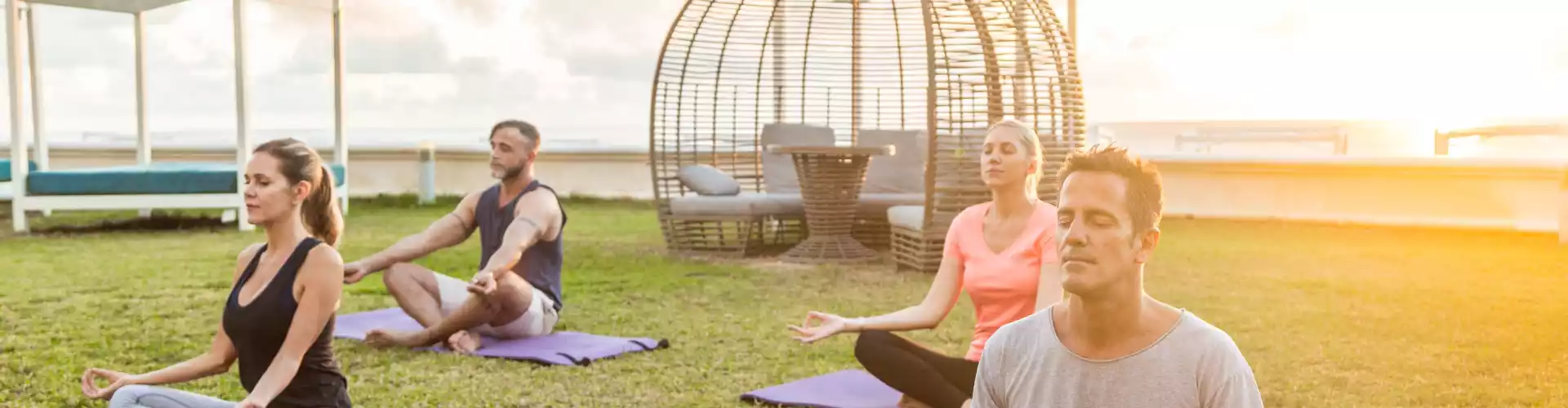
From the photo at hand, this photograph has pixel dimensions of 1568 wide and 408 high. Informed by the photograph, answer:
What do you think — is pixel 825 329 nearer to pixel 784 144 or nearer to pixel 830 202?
pixel 830 202

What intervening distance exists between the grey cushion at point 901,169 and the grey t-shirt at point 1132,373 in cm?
702

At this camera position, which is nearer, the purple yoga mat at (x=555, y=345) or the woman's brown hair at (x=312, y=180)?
the woman's brown hair at (x=312, y=180)

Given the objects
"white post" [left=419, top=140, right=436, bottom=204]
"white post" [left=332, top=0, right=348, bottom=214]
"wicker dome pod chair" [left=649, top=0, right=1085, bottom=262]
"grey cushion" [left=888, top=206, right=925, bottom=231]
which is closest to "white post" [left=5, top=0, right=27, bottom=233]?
"white post" [left=332, top=0, right=348, bottom=214]

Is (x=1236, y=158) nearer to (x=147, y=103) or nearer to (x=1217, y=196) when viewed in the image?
(x=1217, y=196)

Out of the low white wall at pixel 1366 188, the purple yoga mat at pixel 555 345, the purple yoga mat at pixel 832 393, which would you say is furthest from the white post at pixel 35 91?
the purple yoga mat at pixel 832 393

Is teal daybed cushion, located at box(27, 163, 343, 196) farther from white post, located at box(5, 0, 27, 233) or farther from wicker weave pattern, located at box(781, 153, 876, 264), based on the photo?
wicker weave pattern, located at box(781, 153, 876, 264)

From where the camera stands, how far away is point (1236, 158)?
10.8 m

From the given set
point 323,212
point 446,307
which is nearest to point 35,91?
point 446,307

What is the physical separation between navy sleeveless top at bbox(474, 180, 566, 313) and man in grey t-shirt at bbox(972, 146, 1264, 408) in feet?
10.3

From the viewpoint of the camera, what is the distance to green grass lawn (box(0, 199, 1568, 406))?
395 centimetres

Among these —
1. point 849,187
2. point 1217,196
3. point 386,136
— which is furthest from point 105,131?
point 1217,196

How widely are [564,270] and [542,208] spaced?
9.14 feet

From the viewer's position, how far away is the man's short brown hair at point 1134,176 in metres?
1.61

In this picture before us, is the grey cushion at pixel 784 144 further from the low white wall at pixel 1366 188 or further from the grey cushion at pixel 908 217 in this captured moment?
the low white wall at pixel 1366 188
